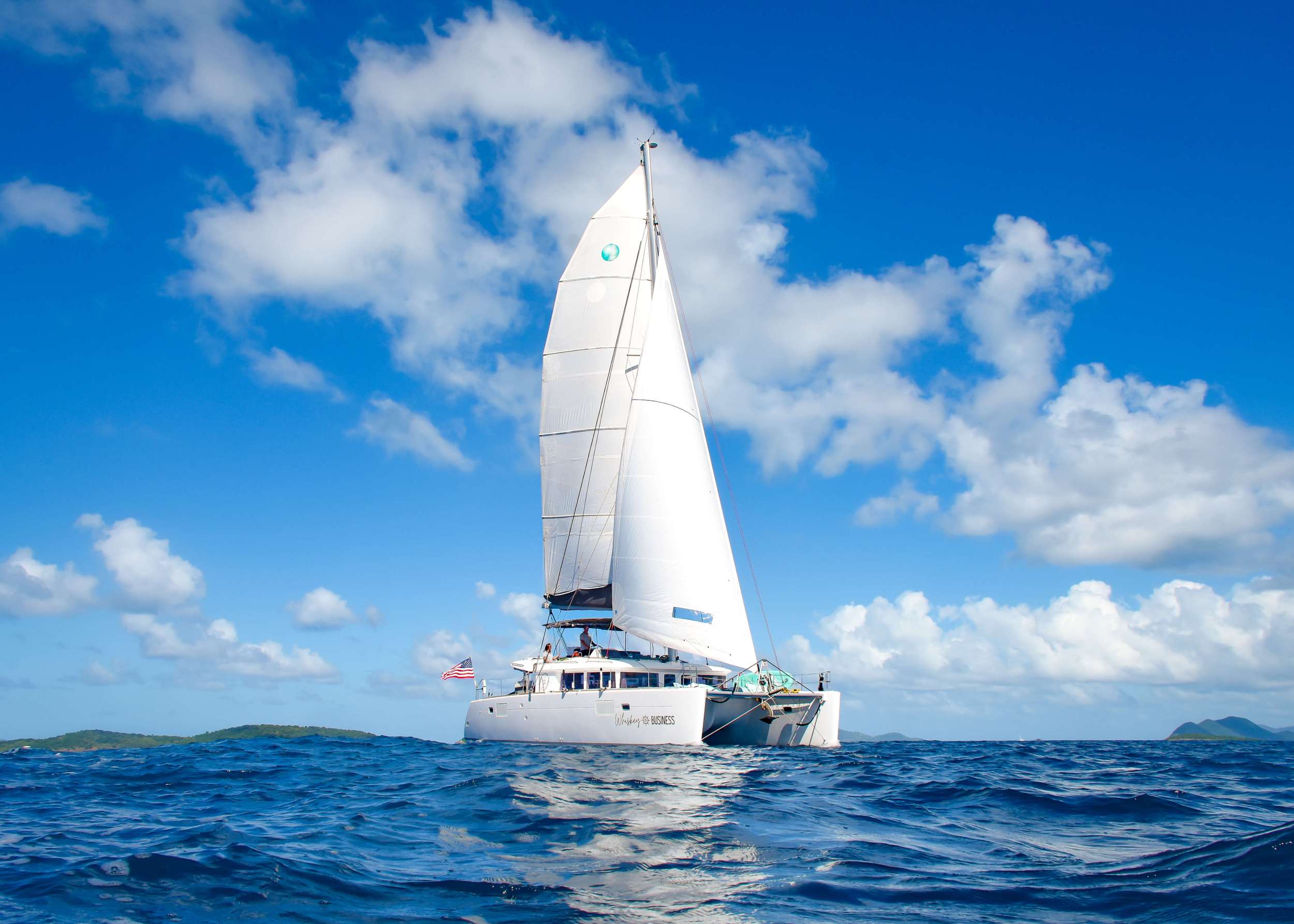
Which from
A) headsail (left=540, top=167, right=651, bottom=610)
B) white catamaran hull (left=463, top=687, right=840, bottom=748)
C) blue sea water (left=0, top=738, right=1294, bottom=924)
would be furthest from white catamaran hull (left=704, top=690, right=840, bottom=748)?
headsail (left=540, top=167, right=651, bottom=610)

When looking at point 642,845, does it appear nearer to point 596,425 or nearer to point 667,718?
point 667,718

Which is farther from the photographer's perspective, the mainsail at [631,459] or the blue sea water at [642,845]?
the mainsail at [631,459]

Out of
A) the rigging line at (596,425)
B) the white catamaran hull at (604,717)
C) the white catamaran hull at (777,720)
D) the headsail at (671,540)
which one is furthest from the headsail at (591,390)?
the white catamaran hull at (777,720)

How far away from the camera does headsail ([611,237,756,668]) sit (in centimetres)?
3147

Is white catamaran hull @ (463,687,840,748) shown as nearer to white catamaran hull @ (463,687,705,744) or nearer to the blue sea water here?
white catamaran hull @ (463,687,705,744)

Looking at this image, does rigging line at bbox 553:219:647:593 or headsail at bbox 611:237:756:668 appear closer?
headsail at bbox 611:237:756:668

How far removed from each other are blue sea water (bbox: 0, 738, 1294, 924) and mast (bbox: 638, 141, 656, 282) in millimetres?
24107

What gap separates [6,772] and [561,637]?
22200 millimetres

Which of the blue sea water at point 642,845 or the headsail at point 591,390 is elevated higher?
the headsail at point 591,390

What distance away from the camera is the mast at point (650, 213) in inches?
1523

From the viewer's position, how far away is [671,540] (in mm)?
31734

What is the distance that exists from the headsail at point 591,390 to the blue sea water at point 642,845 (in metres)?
18.5

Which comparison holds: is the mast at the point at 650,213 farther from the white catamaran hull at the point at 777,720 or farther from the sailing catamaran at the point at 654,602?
the white catamaran hull at the point at 777,720

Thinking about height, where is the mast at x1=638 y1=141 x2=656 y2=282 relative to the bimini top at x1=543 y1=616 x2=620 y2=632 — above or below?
above
